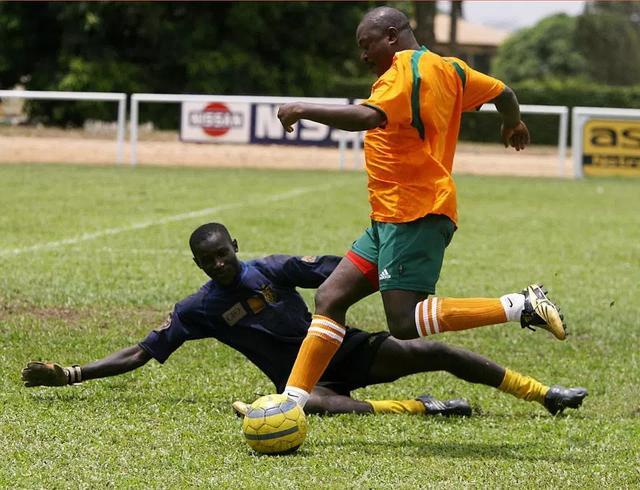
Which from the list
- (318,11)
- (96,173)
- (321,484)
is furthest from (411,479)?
(318,11)

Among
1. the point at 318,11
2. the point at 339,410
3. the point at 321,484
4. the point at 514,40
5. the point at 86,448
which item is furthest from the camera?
the point at 514,40

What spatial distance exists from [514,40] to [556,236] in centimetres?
7300

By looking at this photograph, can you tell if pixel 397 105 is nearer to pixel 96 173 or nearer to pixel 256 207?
pixel 256 207

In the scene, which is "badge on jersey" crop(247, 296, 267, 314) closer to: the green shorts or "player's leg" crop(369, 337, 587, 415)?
"player's leg" crop(369, 337, 587, 415)

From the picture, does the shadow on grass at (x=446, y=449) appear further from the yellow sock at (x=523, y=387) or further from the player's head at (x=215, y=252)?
the player's head at (x=215, y=252)

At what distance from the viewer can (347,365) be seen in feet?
21.9

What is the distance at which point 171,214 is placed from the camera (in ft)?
54.3

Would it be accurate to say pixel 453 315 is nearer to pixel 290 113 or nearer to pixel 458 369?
pixel 458 369

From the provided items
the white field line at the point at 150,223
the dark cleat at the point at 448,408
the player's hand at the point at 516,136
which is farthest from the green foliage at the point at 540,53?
the dark cleat at the point at 448,408

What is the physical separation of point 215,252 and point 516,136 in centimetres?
161

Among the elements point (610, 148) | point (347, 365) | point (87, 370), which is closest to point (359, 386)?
point (347, 365)

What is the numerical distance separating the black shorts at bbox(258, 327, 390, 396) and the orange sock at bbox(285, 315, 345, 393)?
2.17 ft

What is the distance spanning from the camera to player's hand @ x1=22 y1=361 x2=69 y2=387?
6.39 m

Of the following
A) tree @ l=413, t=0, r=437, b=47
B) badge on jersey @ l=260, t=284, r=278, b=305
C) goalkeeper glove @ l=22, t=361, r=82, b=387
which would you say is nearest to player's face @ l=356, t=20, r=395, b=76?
badge on jersey @ l=260, t=284, r=278, b=305
